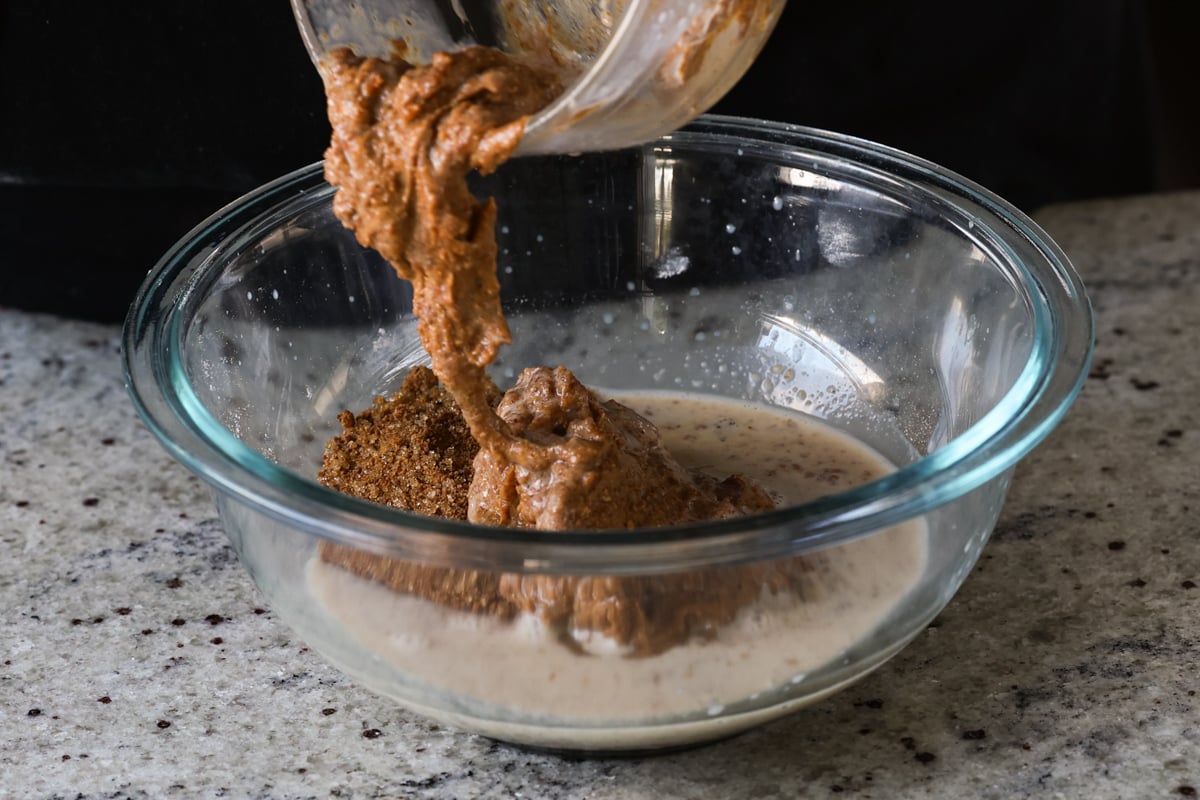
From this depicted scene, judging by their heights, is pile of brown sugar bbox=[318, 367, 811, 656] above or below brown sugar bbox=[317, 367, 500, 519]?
below

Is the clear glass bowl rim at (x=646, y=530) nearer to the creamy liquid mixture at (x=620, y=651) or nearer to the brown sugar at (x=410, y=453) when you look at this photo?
the creamy liquid mixture at (x=620, y=651)

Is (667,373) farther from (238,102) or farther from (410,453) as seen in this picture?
(238,102)

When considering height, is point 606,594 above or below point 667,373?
below

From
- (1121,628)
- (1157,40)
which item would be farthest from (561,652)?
(1157,40)

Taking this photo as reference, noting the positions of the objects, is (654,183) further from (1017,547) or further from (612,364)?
(1017,547)

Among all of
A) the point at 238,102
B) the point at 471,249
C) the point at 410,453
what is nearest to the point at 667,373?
the point at 410,453

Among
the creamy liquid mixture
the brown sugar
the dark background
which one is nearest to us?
the creamy liquid mixture

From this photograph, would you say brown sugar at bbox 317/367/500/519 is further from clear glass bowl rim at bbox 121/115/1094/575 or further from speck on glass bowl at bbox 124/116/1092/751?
clear glass bowl rim at bbox 121/115/1094/575

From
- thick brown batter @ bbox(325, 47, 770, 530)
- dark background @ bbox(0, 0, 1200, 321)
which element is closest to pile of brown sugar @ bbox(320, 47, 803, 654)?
thick brown batter @ bbox(325, 47, 770, 530)
